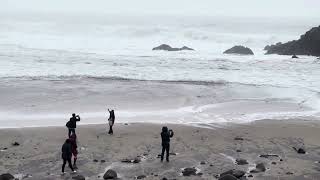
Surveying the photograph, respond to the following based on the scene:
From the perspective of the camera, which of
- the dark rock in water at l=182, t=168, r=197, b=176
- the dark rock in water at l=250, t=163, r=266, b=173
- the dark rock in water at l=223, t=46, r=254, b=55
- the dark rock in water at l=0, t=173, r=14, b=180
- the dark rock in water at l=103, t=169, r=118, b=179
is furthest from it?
the dark rock in water at l=223, t=46, r=254, b=55

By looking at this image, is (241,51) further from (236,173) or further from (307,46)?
(236,173)

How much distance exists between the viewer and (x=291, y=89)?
116 ft

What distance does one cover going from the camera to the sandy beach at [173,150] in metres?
17.4

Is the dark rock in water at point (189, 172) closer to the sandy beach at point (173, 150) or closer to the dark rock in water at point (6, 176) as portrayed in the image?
the sandy beach at point (173, 150)

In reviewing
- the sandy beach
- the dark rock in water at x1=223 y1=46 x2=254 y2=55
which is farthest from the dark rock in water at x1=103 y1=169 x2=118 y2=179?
the dark rock in water at x1=223 y1=46 x2=254 y2=55

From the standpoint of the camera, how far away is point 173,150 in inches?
792

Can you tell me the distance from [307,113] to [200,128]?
668 centimetres

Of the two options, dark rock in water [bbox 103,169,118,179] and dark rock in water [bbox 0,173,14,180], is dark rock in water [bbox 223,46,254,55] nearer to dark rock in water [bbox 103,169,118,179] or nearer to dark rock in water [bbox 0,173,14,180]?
dark rock in water [bbox 103,169,118,179]

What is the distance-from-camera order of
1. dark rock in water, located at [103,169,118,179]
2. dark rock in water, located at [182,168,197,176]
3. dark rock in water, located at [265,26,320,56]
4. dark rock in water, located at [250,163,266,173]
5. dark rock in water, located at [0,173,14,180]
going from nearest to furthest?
dark rock in water, located at [0,173,14,180], dark rock in water, located at [103,169,118,179], dark rock in water, located at [182,168,197,176], dark rock in water, located at [250,163,266,173], dark rock in water, located at [265,26,320,56]

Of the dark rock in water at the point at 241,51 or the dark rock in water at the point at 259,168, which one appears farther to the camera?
the dark rock in water at the point at 241,51

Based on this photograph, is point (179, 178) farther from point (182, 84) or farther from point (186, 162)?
point (182, 84)

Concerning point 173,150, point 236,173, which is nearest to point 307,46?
point 173,150

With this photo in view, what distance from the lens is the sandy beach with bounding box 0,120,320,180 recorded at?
17.4 metres

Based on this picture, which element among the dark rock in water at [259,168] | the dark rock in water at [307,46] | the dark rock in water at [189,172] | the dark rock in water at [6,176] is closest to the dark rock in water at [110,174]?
the dark rock in water at [189,172]
